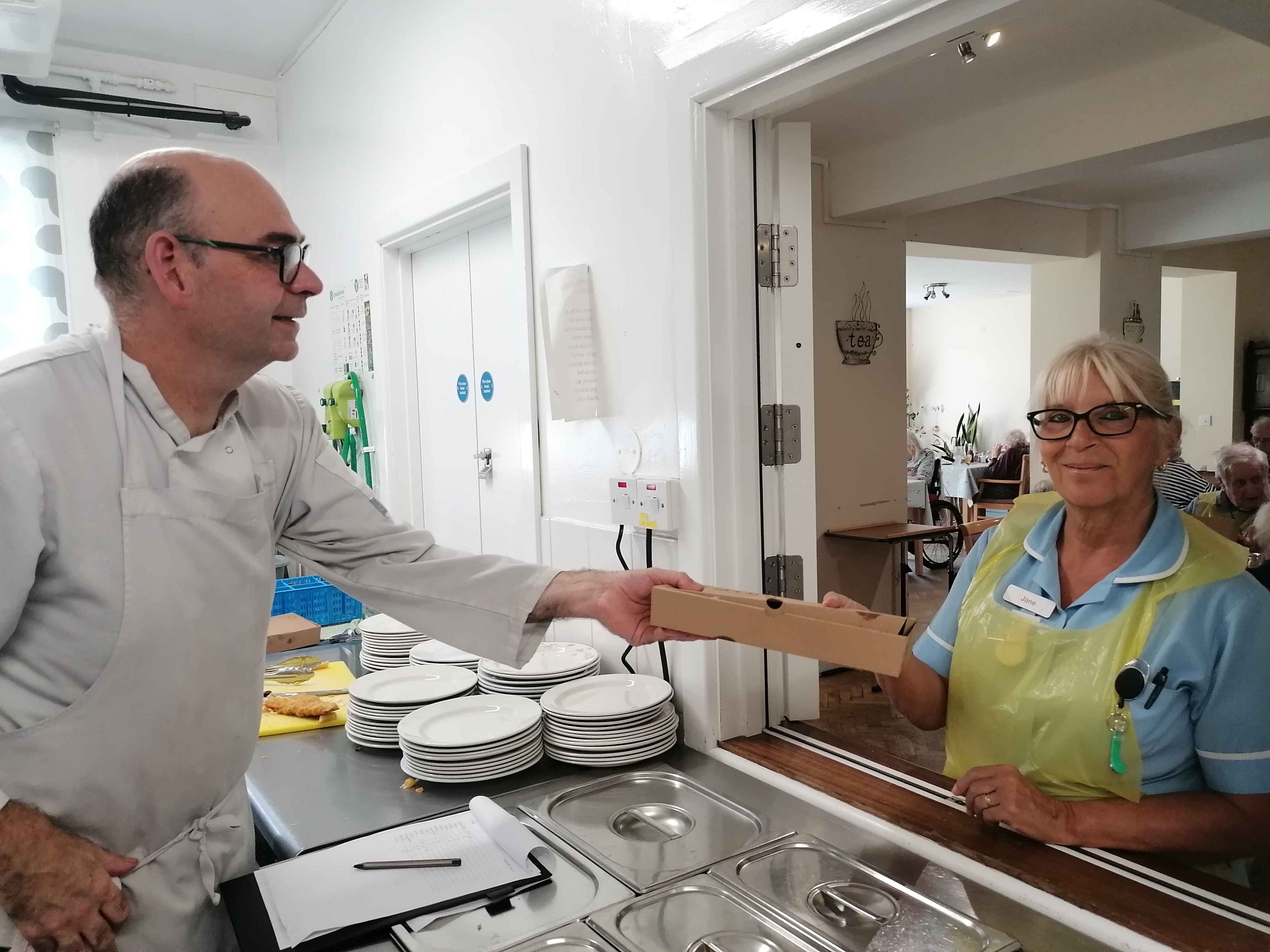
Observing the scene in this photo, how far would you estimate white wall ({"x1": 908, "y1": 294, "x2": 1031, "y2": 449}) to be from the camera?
11797 millimetres

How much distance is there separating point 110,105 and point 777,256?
305cm

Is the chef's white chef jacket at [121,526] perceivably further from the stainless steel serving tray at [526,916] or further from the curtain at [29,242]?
the curtain at [29,242]

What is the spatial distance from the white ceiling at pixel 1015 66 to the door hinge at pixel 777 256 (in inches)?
60.0

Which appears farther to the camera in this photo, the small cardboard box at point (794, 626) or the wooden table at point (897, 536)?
the wooden table at point (897, 536)

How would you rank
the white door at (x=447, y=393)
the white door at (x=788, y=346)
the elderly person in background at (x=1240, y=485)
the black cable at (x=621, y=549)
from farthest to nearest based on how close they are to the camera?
the elderly person in background at (x=1240, y=485) → the white door at (x=447, y=393) → the black cable at (x=621, y=549) → the white door at (x=788, y=346)

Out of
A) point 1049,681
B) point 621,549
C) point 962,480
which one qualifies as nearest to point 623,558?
point 621,549

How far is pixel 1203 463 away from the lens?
8.02 m

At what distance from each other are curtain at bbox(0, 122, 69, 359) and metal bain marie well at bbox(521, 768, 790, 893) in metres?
3.09

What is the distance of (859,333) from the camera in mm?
5105

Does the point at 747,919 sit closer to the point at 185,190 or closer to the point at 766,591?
the point at 766,591

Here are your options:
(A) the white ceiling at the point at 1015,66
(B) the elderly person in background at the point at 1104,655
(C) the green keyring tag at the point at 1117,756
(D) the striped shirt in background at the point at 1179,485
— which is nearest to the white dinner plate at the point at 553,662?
(B) the elderly person in background at the point at 1104,655

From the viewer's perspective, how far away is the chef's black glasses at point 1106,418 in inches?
60.2

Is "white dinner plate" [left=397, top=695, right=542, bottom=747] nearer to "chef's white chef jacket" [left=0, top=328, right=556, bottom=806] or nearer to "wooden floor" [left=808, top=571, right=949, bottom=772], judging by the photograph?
"chef's white chef jacket" [left=0, top=328, right=556, bottom=806]

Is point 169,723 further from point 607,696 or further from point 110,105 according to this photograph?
point 110,105
